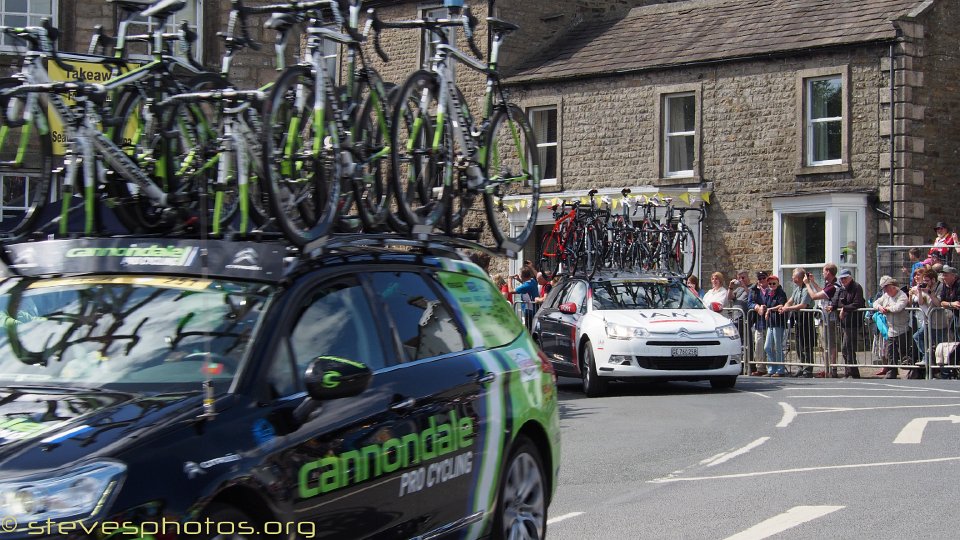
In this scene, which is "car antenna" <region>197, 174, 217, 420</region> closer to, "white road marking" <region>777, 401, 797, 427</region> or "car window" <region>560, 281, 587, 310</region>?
"white road marking" <region>777, 401, 797, 427</region>

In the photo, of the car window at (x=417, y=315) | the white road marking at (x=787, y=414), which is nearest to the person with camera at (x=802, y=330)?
the white road marking at (x=787, y=414)

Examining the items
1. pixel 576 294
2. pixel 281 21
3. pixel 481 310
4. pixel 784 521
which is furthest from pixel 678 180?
pixel 481 310

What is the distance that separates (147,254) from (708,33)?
98.1ft

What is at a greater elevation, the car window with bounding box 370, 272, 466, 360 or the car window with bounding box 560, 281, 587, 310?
the car window with bounding box 370, 272, 466, 360

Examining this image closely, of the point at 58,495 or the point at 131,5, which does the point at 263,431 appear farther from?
the point at 131,5

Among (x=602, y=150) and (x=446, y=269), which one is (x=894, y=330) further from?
(x=446, y=269)

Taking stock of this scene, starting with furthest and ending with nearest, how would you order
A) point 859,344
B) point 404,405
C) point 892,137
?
1. point 892,137
2. point 859,344
3. point 404,405

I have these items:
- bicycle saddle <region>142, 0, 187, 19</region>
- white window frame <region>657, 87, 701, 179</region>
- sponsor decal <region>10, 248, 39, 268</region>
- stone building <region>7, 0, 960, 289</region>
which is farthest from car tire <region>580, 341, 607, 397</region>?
white window frame <region>657, 87, 701, 179</region>

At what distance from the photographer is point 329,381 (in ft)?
17.5

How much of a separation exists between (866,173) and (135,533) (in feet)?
92.6

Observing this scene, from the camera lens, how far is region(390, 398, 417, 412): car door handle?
236 inches

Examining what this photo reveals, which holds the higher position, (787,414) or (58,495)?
(58,495)

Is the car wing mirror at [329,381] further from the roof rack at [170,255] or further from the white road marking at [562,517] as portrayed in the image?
the white road marking at [562,517]

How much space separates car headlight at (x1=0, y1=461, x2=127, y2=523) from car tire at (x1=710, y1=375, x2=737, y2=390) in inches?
638
